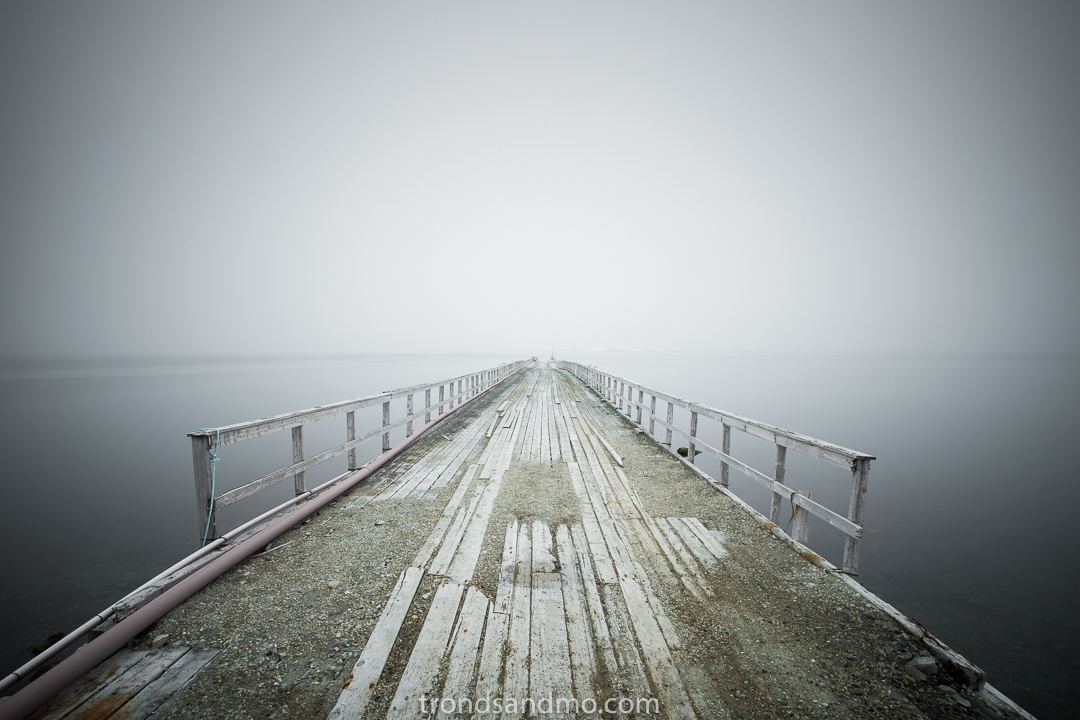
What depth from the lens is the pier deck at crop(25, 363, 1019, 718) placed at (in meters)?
2.49

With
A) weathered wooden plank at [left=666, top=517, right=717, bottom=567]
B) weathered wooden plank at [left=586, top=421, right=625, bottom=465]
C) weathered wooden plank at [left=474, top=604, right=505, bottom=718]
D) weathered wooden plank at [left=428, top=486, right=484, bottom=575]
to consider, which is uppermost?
weathered wooden plank at [left=586, top=421, right=625, bottom=465]

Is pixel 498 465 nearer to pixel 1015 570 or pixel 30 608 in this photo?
pixel 30 608

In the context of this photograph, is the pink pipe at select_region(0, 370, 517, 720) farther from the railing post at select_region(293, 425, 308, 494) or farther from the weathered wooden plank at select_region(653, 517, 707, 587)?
the weathered wooden plank at select_region(653, 517, 707, 587)

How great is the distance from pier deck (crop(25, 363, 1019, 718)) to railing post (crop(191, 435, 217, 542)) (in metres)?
0.59

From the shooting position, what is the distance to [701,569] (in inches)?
156

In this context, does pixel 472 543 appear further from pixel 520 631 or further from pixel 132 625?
pixel 132 625

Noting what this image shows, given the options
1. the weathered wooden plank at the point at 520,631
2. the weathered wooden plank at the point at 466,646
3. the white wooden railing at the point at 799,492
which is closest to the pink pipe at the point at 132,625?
the weathered wooden plank at the point at 466,646

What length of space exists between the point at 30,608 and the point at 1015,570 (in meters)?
17.2

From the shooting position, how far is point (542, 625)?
315cm

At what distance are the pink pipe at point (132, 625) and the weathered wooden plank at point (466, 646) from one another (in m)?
2.23

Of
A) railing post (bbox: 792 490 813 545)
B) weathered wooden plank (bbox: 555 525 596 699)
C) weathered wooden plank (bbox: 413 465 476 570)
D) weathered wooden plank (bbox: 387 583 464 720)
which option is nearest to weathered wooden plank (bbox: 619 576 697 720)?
weathered wooden plank (bbox: 555 525 596 699)

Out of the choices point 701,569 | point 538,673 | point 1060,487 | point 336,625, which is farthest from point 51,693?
point 1060,487

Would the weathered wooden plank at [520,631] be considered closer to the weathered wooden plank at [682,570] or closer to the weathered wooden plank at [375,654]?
the weathered wooden plank at [375,654]

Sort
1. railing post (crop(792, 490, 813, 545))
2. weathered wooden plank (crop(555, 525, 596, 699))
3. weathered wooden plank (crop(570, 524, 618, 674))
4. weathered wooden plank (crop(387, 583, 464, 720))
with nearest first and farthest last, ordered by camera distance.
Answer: weathered wooden plank (crop(387, 583, 464, 720)), weathered wooden plank (crop(555, 525, 596, 699)), weathered wooden plank (crop(570, 524, 618, 674)), railing post (crop(792, 490, 813, 545))
